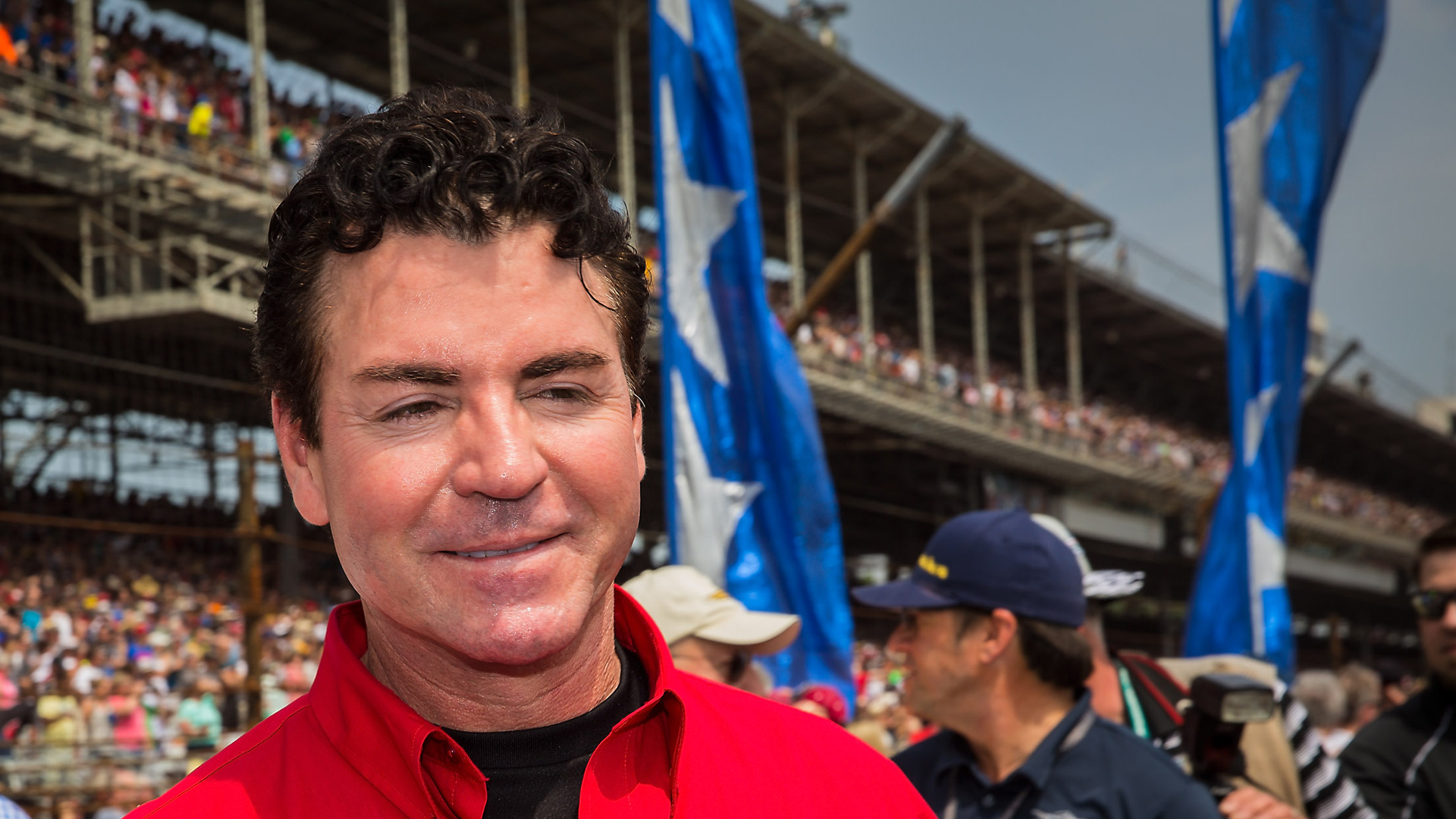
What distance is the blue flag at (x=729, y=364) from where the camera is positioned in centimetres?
520

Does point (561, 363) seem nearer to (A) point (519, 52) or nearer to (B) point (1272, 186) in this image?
(B) point (1272, 186)

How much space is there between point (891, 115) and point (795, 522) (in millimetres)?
16983

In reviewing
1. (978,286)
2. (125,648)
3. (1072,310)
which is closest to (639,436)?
(125,648)

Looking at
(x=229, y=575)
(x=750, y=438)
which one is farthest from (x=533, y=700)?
(x=229, y=575)

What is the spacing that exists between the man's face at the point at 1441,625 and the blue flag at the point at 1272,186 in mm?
1692

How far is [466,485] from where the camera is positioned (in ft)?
4.33

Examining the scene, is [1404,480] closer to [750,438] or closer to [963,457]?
[963,457]

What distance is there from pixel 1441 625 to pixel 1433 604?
0.21ft

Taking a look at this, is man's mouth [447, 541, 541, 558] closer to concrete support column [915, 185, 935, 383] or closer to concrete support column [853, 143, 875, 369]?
concrete support column [853, 143, 875, 369]

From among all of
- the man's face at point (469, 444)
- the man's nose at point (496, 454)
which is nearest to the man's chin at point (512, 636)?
the man's face at point (469, 444)

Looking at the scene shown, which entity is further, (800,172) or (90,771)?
(800,172)

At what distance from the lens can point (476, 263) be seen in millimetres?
1364

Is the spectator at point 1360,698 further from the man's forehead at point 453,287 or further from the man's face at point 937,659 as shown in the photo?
the man's forehead at point 453,287

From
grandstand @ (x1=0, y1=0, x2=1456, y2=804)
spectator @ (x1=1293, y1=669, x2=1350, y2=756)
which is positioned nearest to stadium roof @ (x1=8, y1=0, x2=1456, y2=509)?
grandstand @ (x1=0, y1=0, x2=1456, y2=804)
